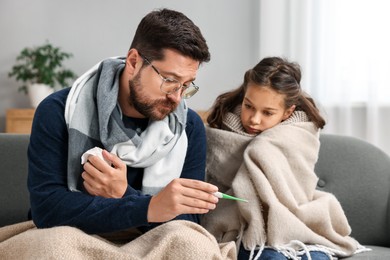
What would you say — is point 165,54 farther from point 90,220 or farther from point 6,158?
point 6,158

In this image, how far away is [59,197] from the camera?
1.60 m

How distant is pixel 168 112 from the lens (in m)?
1.73

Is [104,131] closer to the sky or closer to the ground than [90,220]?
closer to the sky

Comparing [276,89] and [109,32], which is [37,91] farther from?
[276,89]

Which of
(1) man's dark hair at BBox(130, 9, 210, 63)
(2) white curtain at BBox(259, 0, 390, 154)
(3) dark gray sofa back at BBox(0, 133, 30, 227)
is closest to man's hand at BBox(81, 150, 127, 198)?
(1) man's dark hair at BBox(130, 9, 210, 63)

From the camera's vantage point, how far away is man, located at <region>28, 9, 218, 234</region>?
155 cm

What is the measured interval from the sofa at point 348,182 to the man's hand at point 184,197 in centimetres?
70

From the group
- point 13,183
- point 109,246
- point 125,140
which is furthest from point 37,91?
point 109,246

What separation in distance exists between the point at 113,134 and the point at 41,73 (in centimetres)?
289

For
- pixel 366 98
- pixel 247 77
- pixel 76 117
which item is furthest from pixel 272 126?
pixel 366 98

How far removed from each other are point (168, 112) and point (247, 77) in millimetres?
411

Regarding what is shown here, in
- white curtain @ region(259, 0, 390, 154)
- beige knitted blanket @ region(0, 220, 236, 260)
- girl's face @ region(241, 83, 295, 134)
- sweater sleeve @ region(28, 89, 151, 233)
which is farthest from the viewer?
white curtain @ region(259, 0, 390, 154)

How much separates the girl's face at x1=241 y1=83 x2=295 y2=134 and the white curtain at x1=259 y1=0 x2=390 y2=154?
2.15 m

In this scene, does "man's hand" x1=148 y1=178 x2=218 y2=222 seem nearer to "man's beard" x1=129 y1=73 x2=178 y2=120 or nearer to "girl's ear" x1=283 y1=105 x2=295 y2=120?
"man's beard" x1=129 y1=73 x2=178 y2=120
